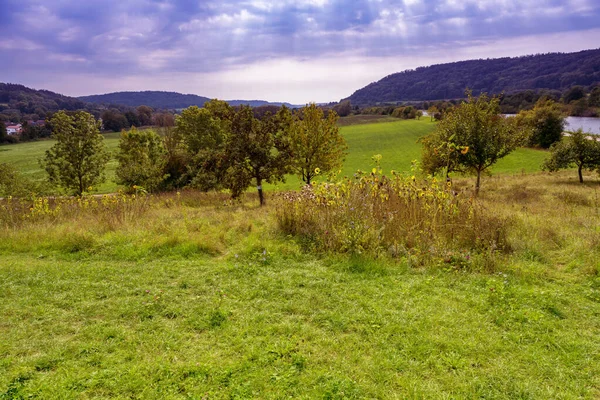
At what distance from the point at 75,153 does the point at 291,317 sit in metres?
26.5

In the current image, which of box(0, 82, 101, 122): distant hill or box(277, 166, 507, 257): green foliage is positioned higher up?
box(0, 82, 101, 122): distant hill

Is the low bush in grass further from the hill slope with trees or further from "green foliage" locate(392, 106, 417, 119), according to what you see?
the hill slope with trees

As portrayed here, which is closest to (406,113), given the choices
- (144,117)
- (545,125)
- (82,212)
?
(545,125)

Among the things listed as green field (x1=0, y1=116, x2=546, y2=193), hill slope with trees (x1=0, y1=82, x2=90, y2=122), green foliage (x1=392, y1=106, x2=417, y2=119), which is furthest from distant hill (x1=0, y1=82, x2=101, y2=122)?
green foliage (x1=392, y1=106, x2=417, y2=119)

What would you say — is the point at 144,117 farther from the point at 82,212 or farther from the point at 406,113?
the point at 82,212

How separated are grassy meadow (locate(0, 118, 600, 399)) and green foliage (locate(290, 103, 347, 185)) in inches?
642

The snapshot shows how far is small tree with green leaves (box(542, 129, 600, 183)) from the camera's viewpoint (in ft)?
83.9

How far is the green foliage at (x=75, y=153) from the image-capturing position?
79.1 feet

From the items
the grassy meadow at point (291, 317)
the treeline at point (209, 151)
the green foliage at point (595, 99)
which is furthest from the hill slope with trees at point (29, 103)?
the green foliage at point (595, 99)

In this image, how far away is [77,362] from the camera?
129 inches

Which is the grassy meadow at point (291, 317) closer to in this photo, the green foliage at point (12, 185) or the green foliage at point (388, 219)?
the green foliage at point (388, 219)

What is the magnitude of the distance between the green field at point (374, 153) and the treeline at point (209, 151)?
6.71 metres

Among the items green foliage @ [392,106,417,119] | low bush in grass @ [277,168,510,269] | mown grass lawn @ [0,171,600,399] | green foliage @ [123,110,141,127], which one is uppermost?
green foliage @ [123,110,141,127]

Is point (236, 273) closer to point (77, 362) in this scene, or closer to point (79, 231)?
point (77, 362)
